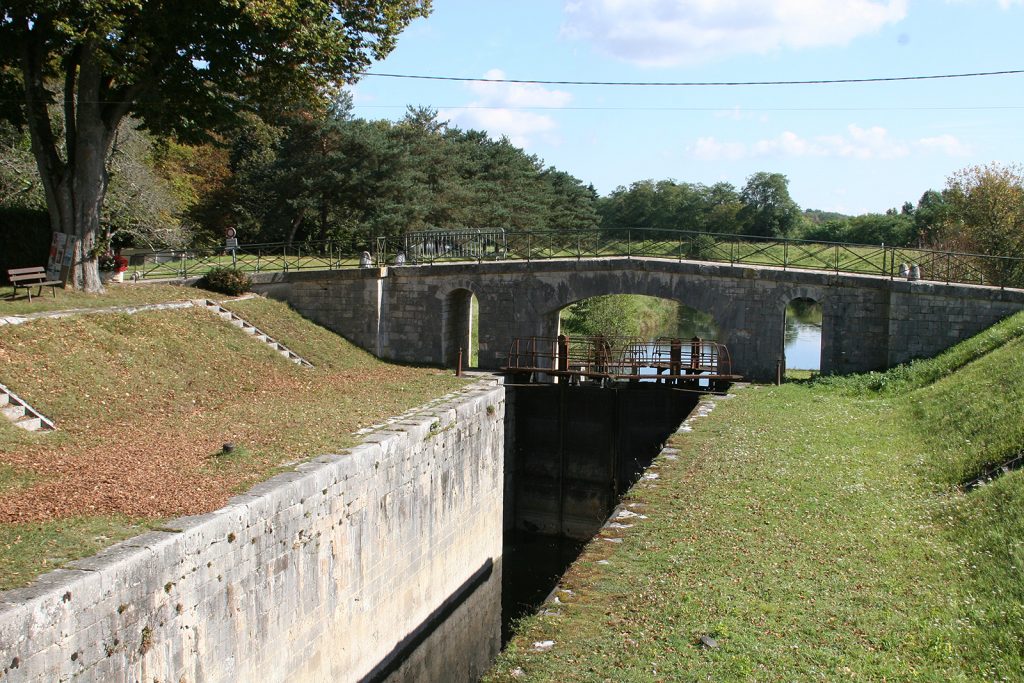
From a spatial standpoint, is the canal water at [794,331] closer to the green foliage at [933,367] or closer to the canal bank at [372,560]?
the green foliage at [933,367]

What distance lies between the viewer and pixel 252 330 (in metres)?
23.4

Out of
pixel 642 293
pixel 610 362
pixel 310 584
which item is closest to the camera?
pixel 310 584

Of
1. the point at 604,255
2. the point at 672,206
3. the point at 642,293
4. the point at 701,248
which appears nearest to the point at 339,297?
the point at 604,255

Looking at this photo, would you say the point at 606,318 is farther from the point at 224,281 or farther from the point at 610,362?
the point at 224,281

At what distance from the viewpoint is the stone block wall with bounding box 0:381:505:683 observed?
7.92 metres

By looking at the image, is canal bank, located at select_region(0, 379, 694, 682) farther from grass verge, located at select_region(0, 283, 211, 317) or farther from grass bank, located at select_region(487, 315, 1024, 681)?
grass verge, located at select_region(0, 283, 211, 317)

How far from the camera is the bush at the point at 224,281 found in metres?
25.9

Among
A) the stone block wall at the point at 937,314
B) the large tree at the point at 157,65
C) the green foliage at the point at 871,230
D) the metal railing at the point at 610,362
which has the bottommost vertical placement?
the metal railing at the point at 610,362

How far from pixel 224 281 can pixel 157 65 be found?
681 cm

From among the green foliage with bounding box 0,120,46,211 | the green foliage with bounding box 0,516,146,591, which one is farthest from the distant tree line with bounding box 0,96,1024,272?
the green foliage with bounding box 0,516,146,591

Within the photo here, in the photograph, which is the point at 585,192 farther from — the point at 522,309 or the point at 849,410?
the point at 849,410

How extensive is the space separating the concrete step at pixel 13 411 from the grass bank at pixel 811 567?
8770mm

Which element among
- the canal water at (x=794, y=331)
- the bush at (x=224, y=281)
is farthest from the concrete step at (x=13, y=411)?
the canal water at (x=794, y=331)

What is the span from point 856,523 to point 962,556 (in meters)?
1.64
